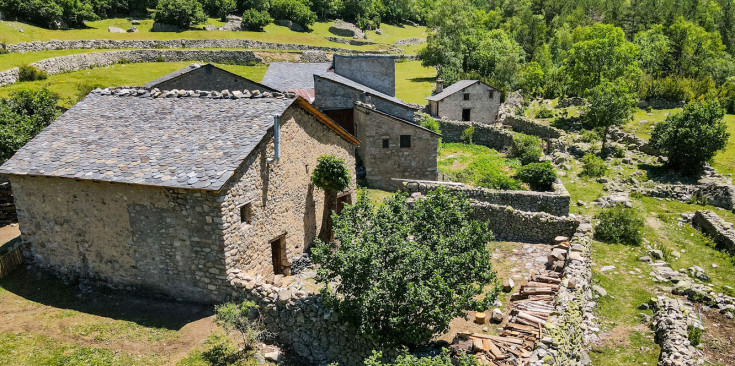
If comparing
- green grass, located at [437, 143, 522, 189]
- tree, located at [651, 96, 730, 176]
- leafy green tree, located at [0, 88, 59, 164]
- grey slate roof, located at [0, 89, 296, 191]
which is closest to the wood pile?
grey slate roof, located at [0, 89, 296, 191]

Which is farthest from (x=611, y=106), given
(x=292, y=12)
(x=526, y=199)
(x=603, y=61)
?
(x=292, y=12)

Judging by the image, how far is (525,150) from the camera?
34.1 metres

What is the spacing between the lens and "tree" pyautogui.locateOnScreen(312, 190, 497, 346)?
431 inches

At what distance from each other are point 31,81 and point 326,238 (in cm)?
4000

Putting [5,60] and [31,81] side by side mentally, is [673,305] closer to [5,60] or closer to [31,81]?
[31,81]

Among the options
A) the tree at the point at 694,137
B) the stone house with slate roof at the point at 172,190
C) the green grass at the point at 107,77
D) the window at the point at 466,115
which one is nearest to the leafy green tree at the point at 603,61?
the window at the point at 466,115

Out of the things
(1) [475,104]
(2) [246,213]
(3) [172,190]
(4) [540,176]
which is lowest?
(4) [540,176]

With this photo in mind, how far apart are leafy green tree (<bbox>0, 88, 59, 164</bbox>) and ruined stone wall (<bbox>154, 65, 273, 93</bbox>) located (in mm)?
6037

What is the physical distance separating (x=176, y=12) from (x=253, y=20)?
42.9ft

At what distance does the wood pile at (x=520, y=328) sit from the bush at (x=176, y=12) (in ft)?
238

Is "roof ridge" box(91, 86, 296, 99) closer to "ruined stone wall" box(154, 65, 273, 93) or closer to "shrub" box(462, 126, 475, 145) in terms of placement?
"ruined stone wall" box(154, 65, 273, 93)

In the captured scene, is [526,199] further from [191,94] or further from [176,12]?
[176,12]

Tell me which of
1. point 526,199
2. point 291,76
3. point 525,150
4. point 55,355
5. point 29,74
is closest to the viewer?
point 55,355

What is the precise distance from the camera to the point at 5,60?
4775 cm
